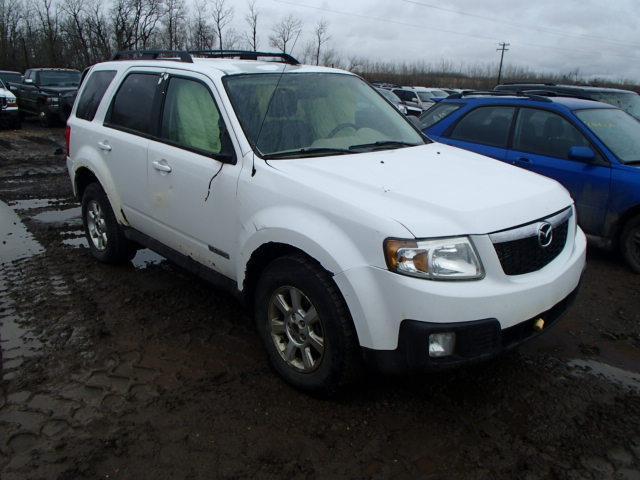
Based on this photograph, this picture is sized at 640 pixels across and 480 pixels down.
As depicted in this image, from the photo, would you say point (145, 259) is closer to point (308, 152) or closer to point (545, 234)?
point (308, 152)

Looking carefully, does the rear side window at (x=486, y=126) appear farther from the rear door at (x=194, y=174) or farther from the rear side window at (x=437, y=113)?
the rear door at (x=194, y=174)

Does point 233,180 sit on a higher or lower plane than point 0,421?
higher

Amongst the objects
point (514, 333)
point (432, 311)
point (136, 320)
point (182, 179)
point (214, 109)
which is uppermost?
point (214, 109)

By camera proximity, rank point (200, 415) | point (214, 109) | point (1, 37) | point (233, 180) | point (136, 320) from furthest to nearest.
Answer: point (1, 37), point (136, 320), point (214, 109), point (233, 180), point (200, 415)

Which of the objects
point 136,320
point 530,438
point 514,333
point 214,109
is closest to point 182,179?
point 214,109

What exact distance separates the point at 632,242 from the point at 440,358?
3.70 meters

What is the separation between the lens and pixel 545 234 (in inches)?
114

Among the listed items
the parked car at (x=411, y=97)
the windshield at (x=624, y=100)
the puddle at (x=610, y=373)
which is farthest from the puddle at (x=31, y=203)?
the parked car at (x=411, y=97)

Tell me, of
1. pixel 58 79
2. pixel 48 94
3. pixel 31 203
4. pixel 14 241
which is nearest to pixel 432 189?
pixel 14 241

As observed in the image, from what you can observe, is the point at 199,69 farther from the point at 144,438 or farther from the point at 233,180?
the point at 144,438

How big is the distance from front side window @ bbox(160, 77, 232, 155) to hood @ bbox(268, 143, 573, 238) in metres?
0.52

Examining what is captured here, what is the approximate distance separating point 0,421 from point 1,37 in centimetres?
5461

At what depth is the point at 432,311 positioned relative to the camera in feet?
8.11

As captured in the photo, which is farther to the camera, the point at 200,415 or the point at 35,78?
the point at 35,78
